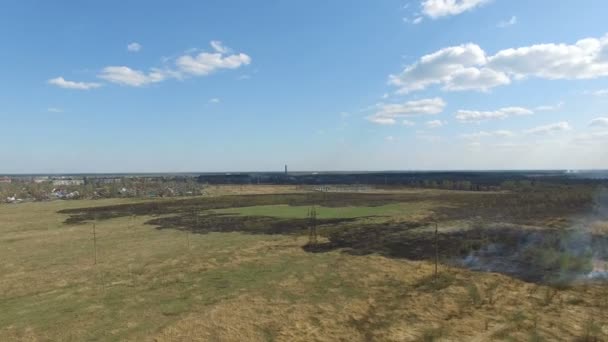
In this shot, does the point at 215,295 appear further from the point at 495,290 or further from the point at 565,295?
the point at 565,295

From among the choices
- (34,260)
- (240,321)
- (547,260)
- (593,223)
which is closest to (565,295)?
(547,260)

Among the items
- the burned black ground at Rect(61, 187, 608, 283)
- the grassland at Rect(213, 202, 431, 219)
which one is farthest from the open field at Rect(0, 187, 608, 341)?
the grassland at Rect(213, 202, 431, 219)

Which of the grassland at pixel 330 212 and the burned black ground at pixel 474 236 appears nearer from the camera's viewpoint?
the burned black ground at pixel 474 236

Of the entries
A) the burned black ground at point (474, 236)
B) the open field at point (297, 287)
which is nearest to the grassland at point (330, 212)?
the burned black ground at point (474, 236)

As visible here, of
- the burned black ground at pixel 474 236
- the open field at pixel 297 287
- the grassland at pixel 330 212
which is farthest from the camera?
the grassland at pixel 330 212

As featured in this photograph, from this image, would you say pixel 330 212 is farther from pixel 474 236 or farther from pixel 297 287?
pixel 297 287

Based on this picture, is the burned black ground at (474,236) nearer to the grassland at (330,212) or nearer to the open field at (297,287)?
the open field at (297,287)

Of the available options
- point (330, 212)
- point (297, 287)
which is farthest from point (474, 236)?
point (330, 212)

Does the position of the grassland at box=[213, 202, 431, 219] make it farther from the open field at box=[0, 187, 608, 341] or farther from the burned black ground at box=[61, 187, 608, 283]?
the open field at box=[0, 187, 608, 341]
